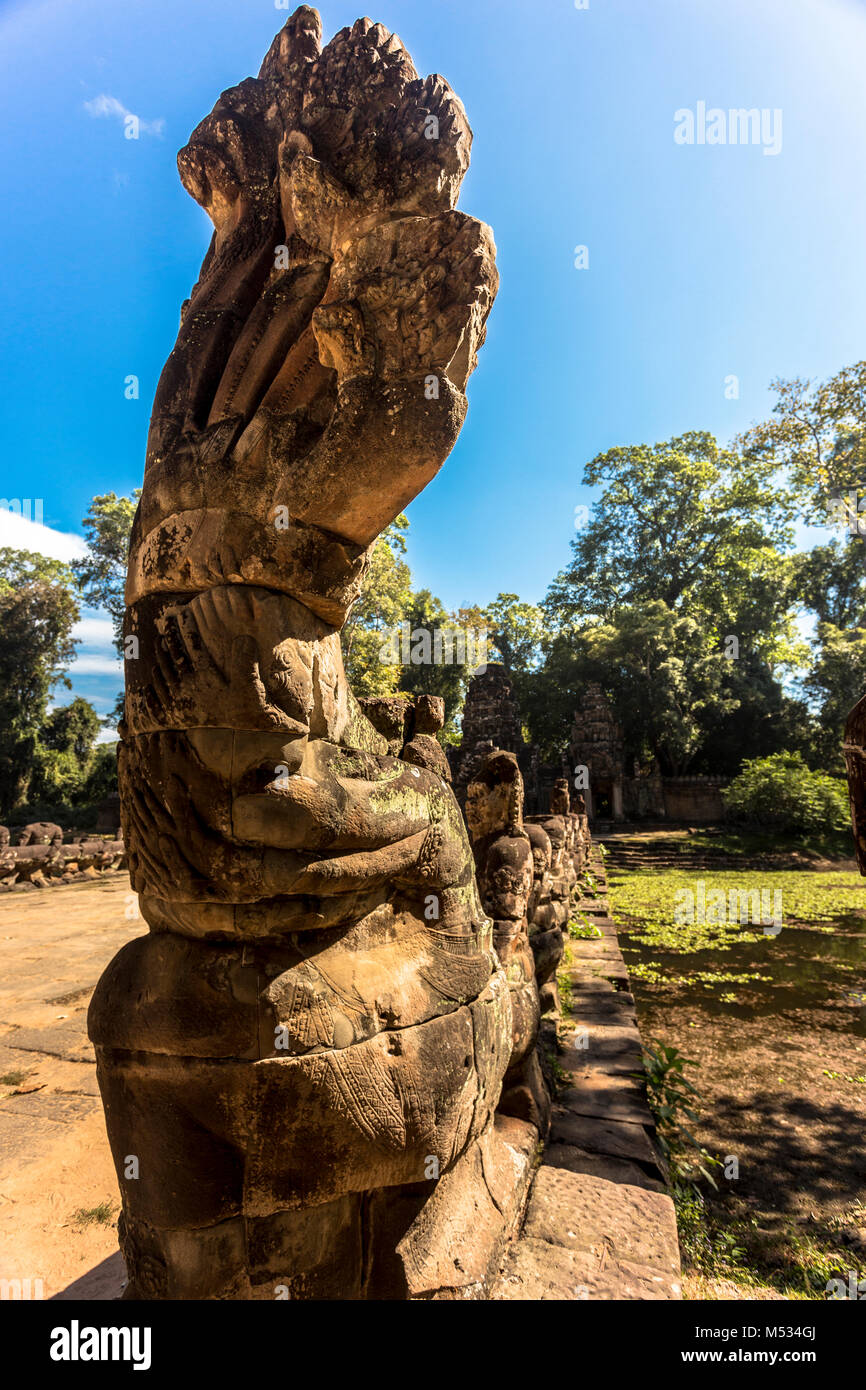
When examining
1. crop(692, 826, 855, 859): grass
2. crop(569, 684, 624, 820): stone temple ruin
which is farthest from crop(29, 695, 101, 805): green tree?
crop(692, 826, 855, 859): grass

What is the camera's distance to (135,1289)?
1.38 metres

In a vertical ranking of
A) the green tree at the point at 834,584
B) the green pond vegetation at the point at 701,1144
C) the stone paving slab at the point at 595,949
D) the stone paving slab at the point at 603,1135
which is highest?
the green tree at the point at 834,584

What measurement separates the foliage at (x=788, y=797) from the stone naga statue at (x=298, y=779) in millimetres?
17817

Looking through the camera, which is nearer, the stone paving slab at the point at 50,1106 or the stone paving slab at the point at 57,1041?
the stone paving slab at the point at 50,1106

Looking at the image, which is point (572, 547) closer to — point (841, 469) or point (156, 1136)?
point (841, 469)

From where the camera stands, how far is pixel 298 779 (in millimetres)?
1374

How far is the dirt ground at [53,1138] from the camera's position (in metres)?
2.34

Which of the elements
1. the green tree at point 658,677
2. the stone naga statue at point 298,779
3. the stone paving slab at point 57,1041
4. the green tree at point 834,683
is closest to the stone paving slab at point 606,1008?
the stone naga statue at point 298,779

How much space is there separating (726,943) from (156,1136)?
711 centimetres

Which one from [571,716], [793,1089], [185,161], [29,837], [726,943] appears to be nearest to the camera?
[185,161]

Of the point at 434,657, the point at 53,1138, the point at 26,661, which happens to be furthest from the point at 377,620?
the point at 53,1138

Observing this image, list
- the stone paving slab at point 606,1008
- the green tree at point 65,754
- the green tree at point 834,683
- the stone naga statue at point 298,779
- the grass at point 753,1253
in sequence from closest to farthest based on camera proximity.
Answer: the stone naga statue at point 298,779 < the grass at point 753,1253 < the stone paving slab at point 606,1008 < the green tree at point 834,683 < the green tree at point 65,754

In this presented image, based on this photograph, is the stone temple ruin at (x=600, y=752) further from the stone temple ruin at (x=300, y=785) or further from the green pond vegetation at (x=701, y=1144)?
the stone temple ruin at (x=300, y=785)
